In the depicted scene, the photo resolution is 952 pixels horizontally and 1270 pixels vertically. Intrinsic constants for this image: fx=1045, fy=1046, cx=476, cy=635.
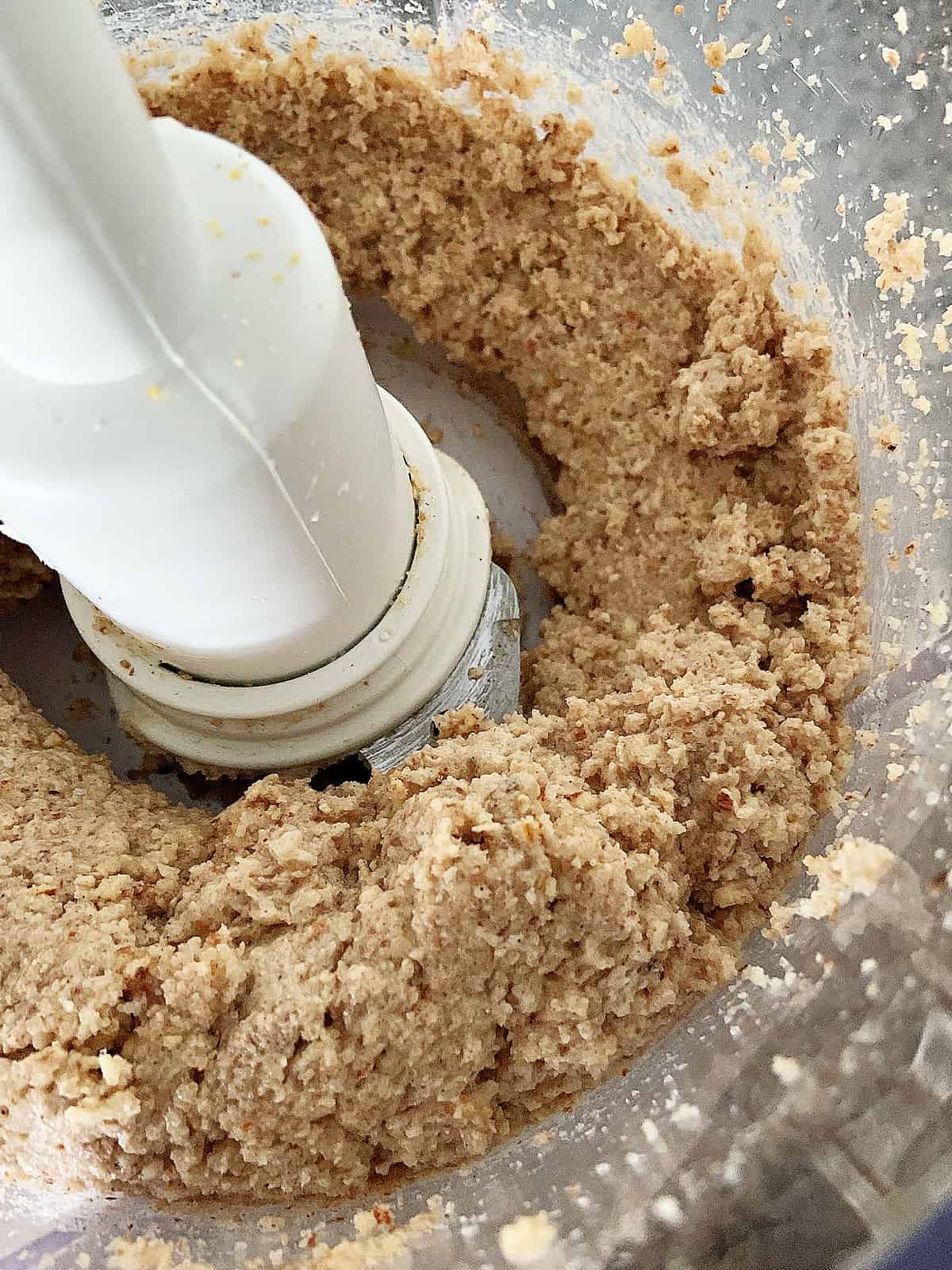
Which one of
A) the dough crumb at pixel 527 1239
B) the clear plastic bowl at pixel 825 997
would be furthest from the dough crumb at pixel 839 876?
the dough crumb at pixel 527 1239

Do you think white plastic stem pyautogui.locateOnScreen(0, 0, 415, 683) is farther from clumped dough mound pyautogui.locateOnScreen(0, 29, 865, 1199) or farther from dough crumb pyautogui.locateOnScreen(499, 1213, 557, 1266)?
dough crumb pyautogui.locateOnScreen(499, 1213, 557, 1266)

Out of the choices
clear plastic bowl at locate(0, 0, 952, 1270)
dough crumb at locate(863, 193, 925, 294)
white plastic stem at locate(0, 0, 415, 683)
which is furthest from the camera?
dough crumb at locate(863, 193, 925, 294)

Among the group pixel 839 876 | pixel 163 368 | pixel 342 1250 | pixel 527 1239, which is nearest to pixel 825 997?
pixel 839 876

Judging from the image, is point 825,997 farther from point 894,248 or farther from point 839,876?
point 894,248

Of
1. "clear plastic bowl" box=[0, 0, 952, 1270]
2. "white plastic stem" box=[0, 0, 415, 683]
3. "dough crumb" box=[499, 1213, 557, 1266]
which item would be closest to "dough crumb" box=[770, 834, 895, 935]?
"clear plastic bowl" box=[0, 0, 952, 1270]

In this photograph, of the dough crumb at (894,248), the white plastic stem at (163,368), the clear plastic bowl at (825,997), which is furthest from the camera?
the dough crumb at (894,248)

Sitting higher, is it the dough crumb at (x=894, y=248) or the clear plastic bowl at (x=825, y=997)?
the dough crumb at (x=894, y=248)

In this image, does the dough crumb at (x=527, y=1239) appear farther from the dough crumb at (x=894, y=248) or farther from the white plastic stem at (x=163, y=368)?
the dough crumb at (x=894, y=248)
